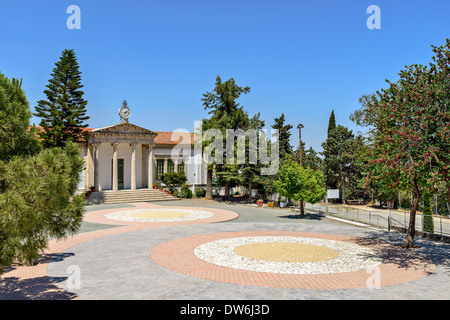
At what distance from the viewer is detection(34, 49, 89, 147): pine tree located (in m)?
33.6

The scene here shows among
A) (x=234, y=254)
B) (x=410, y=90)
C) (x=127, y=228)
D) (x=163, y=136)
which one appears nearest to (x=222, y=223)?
(x=127, y=228)

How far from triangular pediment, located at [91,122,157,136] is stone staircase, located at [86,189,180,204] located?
7155 mm

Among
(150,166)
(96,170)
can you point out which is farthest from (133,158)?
(96,170)

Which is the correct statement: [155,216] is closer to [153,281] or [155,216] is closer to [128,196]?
[128,196]

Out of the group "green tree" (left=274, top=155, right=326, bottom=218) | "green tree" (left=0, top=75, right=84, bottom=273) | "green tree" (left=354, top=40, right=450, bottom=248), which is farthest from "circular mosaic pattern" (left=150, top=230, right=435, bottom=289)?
"green tree" (left=274, top=155, right=326, bottom=218)

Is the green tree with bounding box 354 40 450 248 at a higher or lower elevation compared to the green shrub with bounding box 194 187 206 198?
higher

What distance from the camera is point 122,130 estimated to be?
40.0 metres

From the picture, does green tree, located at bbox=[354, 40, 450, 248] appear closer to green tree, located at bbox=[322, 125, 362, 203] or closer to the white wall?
green tree, located at bbox=[322, 125, 362, 203]

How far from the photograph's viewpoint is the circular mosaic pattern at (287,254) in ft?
40.3

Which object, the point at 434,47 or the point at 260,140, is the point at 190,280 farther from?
the point at 260,140

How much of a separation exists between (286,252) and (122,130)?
3066 centimetres

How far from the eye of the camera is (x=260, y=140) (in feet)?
122

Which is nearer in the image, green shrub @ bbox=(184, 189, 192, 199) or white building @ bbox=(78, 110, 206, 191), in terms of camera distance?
white building @ bbox=(78, 110, 206, 191)
